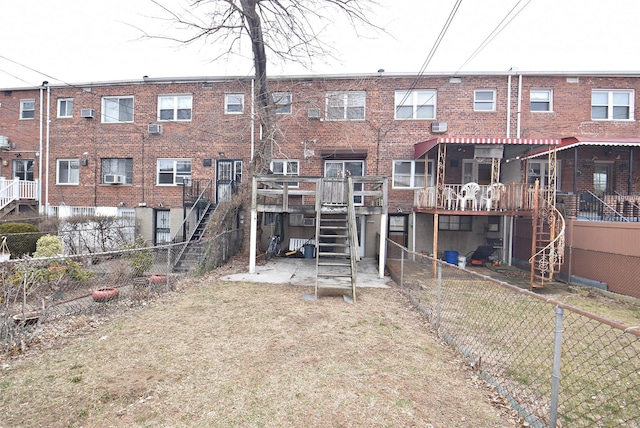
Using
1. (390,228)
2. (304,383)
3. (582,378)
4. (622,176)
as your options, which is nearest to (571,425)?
(582,378)

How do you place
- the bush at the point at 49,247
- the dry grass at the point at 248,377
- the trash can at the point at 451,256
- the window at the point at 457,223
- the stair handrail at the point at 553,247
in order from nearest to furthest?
the dry grass at the point at 248,377 → the bush at the point at 49,247 → the stair handrail at the point at 553,247 → the trash can at the point at 451,256 → the window at the point at 457,223

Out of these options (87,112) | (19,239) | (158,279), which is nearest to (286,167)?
(158,279)

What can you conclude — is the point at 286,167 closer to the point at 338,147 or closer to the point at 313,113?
the point at 338,147

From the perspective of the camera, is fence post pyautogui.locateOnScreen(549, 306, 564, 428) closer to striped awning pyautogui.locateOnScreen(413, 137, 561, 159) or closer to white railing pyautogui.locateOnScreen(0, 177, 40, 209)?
striped awning pyautogui.locateOnScreen(413, 137, 561, 159)

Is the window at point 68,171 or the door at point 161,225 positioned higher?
the window at point 68,171

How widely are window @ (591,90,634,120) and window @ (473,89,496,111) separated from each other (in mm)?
4072

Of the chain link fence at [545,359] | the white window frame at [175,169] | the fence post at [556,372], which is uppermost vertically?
the white window frame at [175,169]

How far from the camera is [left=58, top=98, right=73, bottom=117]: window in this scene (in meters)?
15.8

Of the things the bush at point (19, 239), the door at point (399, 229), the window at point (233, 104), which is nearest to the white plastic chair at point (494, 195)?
the door at point (399, 229)

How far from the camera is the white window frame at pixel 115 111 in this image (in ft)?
50.5

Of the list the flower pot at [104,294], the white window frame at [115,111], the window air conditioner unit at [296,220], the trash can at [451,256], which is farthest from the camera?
the white window frame at [115,111]

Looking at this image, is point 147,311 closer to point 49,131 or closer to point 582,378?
point 582,378

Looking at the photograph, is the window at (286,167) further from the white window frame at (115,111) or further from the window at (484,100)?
the window at (484,100)

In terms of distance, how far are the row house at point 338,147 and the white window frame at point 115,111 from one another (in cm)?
6
